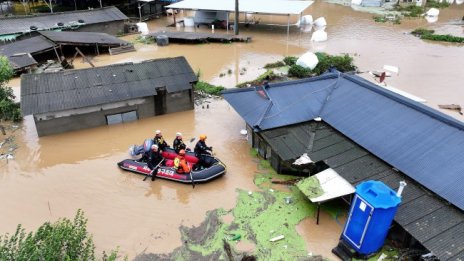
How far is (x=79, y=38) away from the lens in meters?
24.5

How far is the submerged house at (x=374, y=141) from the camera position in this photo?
28.2ft

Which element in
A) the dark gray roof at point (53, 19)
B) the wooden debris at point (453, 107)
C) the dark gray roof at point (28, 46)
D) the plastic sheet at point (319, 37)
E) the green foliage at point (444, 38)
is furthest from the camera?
the plastic sheet at point (319, 37)

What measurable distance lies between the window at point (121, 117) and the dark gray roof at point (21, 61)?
9212mm

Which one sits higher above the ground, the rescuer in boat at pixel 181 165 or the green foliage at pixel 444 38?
the green foliage at pixel 444 38

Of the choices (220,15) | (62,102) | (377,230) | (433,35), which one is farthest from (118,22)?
(377,230)

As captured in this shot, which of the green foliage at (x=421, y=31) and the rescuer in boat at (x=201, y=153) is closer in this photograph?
the rescuer in boat at (x=201, y=153)

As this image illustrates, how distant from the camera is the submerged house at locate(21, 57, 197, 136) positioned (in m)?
14.6

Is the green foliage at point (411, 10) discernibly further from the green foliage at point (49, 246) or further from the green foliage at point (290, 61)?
the green foliage at point (49, 246)

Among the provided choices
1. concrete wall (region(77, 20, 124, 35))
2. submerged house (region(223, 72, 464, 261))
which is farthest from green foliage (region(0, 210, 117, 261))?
concrete wall (region(77, 20, 124, 35))

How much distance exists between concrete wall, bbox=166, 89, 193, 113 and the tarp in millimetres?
14118

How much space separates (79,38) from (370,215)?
2278cm

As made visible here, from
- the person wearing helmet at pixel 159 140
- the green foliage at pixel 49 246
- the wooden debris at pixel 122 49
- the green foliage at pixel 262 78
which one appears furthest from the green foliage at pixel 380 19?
the green foliage at pixel 49 246

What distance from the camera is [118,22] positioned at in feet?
98.6

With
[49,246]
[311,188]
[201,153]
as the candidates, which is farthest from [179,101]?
[49,246]
